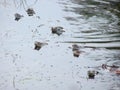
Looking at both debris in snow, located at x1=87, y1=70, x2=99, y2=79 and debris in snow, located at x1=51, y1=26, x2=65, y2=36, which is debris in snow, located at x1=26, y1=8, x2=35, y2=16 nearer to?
debris in snow, located at x1=51, y1=26, x2=65, y2=36

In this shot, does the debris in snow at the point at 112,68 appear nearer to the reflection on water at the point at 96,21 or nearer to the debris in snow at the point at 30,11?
the reflection on water at the point at 96,21

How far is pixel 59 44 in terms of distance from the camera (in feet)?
17.0

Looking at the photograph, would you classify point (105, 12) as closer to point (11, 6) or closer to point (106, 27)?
point (106, 27)

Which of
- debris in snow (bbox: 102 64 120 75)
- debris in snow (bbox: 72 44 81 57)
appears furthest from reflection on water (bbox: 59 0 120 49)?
debris in snow (bbox: 102 64 120 75)

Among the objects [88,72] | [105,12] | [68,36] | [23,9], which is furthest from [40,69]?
[105,12]

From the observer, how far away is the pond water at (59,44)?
4.40 meters

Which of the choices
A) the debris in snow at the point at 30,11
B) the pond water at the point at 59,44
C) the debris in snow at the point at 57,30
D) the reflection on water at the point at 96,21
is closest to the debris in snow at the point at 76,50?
the pond water at the point at 59,44

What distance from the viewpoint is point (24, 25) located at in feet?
18.3

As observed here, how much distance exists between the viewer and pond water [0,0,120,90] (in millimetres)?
4398

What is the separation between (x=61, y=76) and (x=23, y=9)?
2.08 m

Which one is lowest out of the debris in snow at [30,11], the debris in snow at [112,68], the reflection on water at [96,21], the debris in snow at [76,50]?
the debris in snow at [112,68]

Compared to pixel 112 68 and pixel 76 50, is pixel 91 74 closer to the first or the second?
pixel 112 68

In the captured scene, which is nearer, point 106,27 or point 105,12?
point 106,27

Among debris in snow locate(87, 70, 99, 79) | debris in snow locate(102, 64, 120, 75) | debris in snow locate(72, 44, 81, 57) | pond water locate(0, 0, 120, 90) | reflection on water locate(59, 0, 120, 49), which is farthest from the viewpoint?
reflection on water locate(59, 0, 120, 49)
